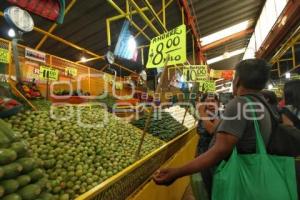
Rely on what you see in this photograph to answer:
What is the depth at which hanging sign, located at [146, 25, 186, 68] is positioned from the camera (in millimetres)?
3870

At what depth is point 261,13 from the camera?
1266cm

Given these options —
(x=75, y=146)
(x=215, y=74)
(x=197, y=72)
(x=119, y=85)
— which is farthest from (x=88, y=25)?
(x=215, y=74)

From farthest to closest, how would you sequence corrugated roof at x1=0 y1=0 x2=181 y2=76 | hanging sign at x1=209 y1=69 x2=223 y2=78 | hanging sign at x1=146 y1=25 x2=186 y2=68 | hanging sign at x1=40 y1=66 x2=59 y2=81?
hanging sign at x1=209 y1=69 x2=223 y2=78 → corrugated roof at x1=0 y1=0 x2=181 y2=76 → hanging sign at x1=40 y1=66 x2=59 y2=81 → hanging sign at x1=146 y1=25 x2=186 y2=68

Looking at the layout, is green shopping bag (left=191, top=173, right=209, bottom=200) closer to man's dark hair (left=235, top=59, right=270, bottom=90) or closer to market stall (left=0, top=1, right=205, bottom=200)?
market stall (left=0, top=1, right=205, bottom=200)

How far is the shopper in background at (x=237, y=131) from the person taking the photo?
1582 millimetres

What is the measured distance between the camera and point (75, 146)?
2705 mm

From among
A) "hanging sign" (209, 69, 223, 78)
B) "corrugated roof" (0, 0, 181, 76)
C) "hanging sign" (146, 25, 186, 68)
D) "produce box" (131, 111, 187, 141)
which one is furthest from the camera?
"hanging sign" (209, 69, 223, 78)

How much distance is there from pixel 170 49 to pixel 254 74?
92.3 inches

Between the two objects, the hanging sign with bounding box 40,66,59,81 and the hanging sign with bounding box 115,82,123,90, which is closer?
the hanging sign with bounding box 40,66,59,81

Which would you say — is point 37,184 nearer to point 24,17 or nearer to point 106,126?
point 106,126

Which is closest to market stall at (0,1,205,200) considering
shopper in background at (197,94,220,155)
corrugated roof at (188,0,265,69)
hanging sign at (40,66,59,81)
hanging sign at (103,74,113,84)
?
shopper in background at (197,94,220,155)

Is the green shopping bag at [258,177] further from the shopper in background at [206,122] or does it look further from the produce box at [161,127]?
the produce box at [161,127]

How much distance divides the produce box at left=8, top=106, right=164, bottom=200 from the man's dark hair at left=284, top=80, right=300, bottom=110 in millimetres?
1742

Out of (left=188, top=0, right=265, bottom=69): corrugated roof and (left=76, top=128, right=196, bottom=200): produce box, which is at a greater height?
(left=188, top=0, right=265, bottom=69): corrugated roof
